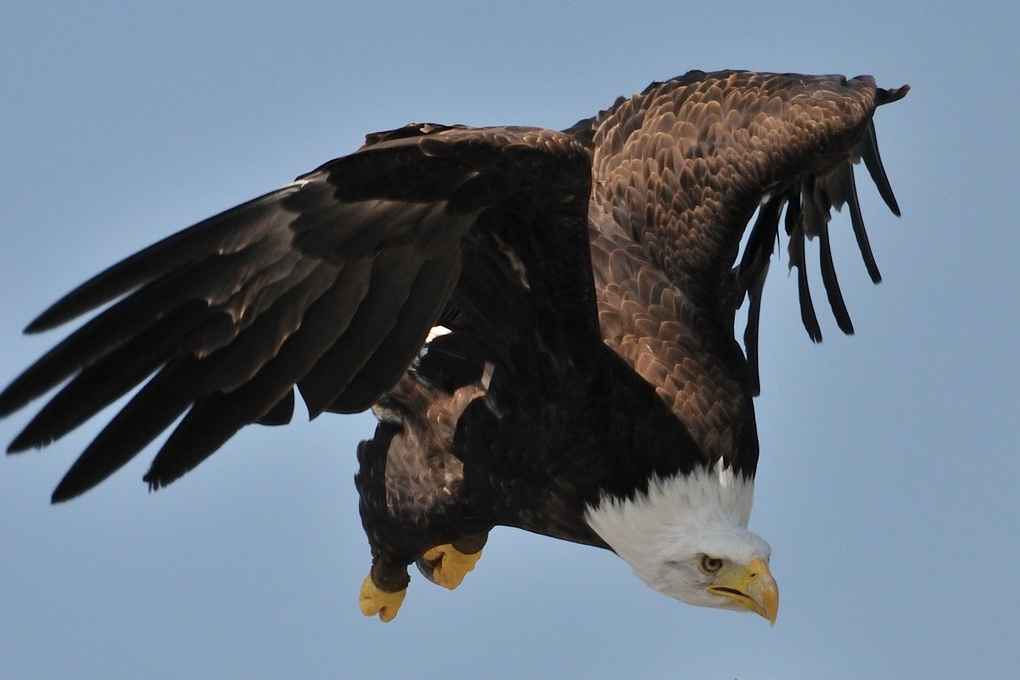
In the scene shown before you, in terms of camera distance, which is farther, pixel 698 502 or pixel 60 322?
pixel 698 502

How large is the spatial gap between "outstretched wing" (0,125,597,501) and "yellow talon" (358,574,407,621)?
2606 millimetres

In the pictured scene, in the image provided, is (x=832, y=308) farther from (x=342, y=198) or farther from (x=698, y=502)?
(x=342, y=198)

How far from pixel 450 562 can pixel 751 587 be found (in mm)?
2104

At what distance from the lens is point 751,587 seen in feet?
19.5

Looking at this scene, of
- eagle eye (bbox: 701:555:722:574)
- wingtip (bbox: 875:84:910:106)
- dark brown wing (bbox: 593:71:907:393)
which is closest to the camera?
eagle eye (bbox: 701:555:722:574)

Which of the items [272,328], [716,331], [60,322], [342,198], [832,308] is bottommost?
[60,322]

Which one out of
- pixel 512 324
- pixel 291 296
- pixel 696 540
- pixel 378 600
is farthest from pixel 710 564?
pixel 378 600

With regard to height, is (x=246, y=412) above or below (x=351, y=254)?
below

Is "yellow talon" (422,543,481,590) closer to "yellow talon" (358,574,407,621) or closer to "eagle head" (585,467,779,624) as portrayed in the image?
"yellow talon" (358,574,407,621)

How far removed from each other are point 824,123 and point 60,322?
332cm

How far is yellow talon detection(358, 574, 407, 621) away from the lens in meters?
7.79

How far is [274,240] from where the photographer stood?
520cm

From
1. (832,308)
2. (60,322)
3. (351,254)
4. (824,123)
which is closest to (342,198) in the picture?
(351,254)

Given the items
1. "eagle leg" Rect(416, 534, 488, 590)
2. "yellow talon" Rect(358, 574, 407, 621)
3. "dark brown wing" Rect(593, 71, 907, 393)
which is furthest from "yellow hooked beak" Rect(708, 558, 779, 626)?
"yellow talon" Rect(358, 574, 407, 621)
